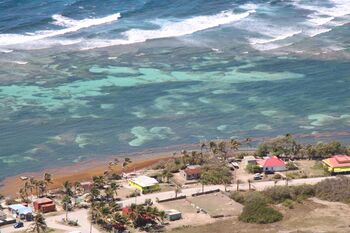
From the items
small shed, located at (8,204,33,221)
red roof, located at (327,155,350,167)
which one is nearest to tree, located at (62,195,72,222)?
small shed, located at (8,204,33,221)

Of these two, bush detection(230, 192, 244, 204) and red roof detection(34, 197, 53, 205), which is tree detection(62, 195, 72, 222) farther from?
bush detection(230, 192, 244, 204)

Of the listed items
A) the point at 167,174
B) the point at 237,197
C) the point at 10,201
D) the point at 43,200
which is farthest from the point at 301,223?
the point at 10,201

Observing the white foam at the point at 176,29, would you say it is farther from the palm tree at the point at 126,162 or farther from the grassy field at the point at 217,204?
the grassy field at the point at 217,204

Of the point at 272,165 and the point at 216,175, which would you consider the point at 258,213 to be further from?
the point at 272,165

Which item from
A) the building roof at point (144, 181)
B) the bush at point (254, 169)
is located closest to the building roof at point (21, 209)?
the building roof at point (144, 181)

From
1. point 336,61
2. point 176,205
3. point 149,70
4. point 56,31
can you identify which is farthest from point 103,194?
point 56,31

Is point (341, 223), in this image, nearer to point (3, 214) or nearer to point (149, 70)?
point (3, 214)
